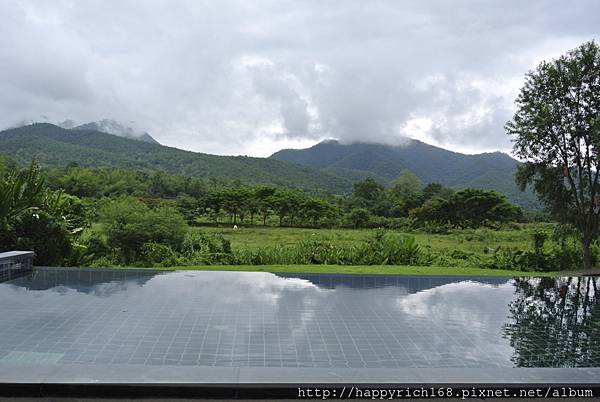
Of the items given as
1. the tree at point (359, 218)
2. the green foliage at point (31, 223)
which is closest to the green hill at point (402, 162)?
the tree at point (359, 218)

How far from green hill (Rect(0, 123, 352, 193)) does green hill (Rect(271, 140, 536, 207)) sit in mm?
12297

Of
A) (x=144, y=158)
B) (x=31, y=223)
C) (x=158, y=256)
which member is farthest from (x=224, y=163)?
(x=31, y=223)

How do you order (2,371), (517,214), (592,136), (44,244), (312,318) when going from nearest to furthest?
(2,371), (312,318), (44,244), (592,136), (517,214)

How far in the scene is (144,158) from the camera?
56000 millimetres

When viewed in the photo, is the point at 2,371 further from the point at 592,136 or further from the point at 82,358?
the point at 592,136

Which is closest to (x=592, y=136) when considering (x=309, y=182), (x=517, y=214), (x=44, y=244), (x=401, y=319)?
(x=401, y=319)

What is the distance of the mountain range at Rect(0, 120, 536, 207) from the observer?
161ft

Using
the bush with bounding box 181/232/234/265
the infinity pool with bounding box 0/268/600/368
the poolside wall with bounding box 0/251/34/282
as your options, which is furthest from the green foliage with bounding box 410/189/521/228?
the poolside wall with bounding box 0/251/34/282

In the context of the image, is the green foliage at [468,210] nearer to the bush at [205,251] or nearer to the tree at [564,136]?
the tree at [564,136]

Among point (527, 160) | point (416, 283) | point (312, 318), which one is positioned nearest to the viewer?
point (312, 318)

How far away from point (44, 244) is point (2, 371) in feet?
18.1

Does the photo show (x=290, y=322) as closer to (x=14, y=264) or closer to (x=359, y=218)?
(x=14, y=264)

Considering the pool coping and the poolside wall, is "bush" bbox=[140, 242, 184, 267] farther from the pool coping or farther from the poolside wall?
the pool coping

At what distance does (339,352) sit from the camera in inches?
140
